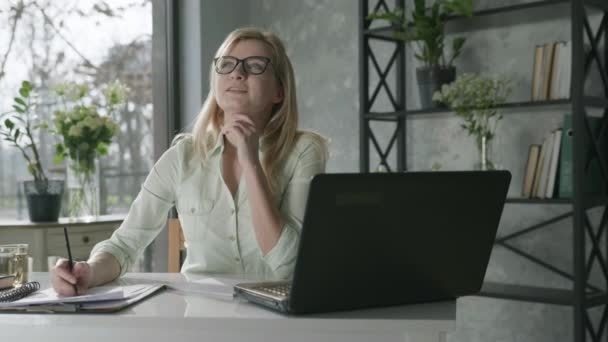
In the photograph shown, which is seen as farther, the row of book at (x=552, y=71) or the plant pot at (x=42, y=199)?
the plant pot at (x=42, y=199)

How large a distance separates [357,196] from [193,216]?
871 mm

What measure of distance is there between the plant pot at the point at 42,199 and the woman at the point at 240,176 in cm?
137

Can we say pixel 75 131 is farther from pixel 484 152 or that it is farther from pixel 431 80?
pixel 484 152

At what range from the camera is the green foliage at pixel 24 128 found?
3.12 metres

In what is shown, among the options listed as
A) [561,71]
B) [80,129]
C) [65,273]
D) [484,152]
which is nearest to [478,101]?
[484,152]

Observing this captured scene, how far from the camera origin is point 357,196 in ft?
3.51

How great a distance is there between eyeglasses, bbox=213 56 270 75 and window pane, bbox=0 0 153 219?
1.79m

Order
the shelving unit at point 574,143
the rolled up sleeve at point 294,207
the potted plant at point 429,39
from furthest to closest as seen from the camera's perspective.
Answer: the potted plant at point 429,39
the shelving unit at point 574,143
the rolled up sleeve at point 294,207

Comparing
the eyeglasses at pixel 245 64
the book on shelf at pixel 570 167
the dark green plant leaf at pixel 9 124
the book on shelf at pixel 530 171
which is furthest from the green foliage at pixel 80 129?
the book on shelf at pixel 570 167

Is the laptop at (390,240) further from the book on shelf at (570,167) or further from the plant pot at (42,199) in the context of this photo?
the plant pot at (42,199)

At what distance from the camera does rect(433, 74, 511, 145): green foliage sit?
2.90 meters

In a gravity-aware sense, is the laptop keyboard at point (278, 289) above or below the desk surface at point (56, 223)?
below

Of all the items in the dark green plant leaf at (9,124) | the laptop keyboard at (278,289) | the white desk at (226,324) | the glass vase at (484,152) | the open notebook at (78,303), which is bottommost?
the white desk at (226,324)

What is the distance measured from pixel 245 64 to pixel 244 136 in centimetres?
19
